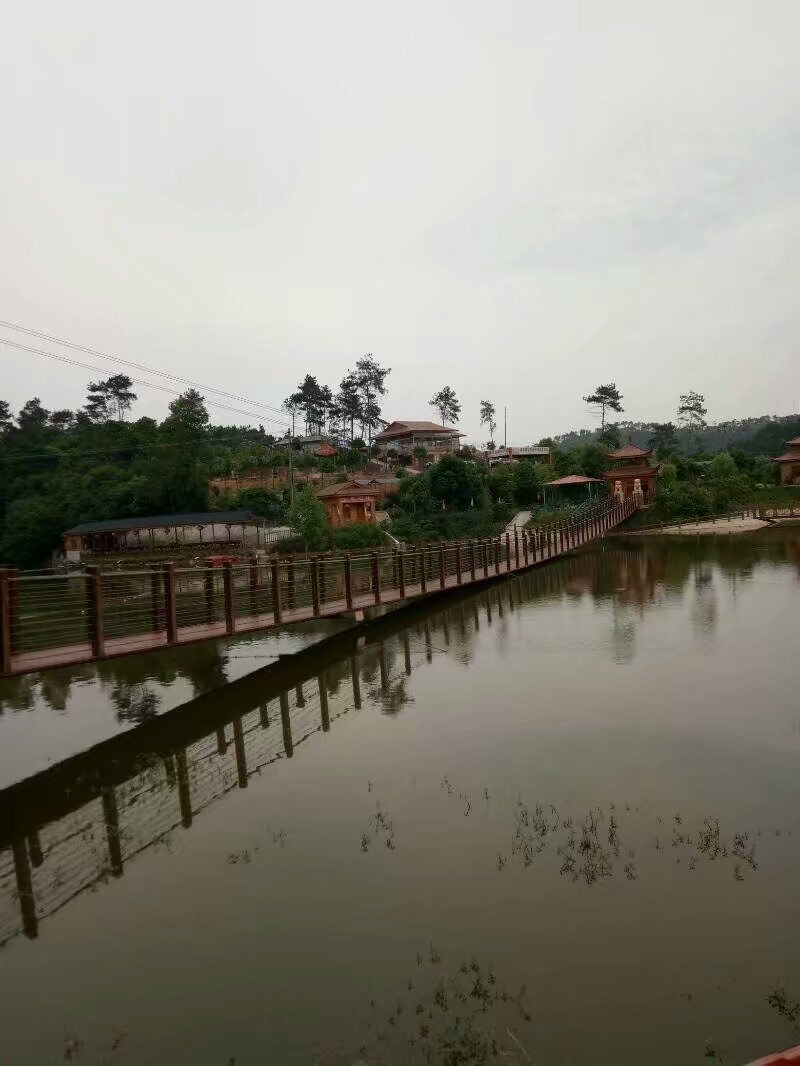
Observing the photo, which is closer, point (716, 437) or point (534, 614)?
point (534, 614)

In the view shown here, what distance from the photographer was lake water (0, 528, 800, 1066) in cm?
376

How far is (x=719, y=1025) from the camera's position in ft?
11.9

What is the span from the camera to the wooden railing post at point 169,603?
9.41 meters

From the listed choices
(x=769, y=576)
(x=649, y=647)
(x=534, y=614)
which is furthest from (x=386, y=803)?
(x=769, y=576)

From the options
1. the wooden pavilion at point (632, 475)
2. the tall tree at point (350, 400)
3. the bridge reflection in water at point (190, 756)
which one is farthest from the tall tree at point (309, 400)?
the bridge reflection in water at point (190, 756)

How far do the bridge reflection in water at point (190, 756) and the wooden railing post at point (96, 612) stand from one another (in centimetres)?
109

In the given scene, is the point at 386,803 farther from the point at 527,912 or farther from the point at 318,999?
the point at 318,999

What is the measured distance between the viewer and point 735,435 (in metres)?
113

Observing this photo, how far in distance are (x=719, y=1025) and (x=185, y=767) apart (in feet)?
18.0

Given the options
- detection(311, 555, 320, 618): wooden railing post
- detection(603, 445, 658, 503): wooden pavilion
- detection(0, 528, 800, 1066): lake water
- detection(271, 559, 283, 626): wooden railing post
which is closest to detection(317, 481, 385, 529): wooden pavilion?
detection(603, 445, 658, 503): wooden pavilion

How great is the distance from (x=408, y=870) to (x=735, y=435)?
12087 cm

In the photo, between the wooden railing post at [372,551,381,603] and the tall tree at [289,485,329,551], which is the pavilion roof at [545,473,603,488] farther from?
the wooden railing post at [372,551,381,603]

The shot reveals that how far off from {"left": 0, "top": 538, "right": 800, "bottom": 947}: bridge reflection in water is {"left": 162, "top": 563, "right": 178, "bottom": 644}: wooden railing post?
1023 mm

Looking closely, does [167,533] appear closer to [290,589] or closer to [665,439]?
[290,589]
